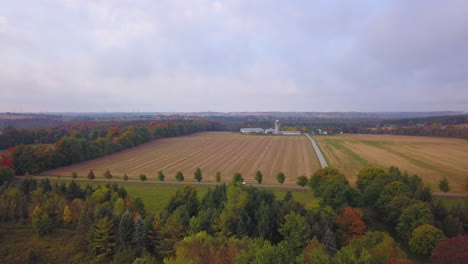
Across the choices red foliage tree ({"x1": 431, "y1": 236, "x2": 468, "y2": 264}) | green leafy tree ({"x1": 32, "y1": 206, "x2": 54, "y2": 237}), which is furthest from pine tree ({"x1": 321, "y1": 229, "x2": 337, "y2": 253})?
green leafy tree ({"x1": 32, "y1": 206, "x2": 54, "y2": 237})

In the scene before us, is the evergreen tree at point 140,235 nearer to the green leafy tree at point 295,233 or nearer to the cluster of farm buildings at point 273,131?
the green leafy tree at point 295,233

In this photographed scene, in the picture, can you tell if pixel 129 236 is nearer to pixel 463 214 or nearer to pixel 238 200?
pixel 238 200

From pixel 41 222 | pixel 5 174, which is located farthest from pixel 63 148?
pixel 41 222

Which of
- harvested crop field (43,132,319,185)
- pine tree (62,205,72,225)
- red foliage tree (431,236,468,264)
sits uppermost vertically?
red foliage tree (431,236,468,264)

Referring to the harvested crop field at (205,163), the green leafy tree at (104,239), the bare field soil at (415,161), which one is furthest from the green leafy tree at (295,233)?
the bare field soil at (415,161)

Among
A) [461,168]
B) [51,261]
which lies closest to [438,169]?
[461,168]

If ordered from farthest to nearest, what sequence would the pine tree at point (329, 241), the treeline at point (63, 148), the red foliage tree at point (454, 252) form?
the treeline at point (63, 148)
the pine tree at point (329, 241)
the red foliage tree at point (454, 252)

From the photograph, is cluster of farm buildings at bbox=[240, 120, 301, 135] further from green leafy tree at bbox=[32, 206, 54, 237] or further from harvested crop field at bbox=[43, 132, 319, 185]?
green leafy tree at bbox=[32, 206, 54, 237]
